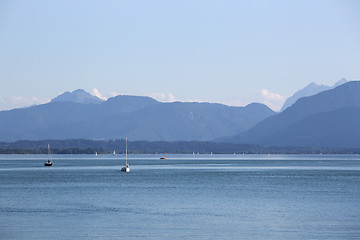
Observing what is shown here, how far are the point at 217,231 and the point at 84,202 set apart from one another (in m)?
29.8

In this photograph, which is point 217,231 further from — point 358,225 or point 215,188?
point 215,188

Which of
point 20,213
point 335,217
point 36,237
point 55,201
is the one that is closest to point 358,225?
point 335,217

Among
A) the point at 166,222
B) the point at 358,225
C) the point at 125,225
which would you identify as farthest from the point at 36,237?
the point at 358,225

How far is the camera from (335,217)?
65688mm

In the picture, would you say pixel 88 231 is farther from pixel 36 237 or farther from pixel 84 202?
pixel 84 202

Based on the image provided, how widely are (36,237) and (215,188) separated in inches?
2249

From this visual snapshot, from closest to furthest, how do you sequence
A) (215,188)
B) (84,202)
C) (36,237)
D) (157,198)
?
(36,237)
(84,202)
(157,198)
(215,188)

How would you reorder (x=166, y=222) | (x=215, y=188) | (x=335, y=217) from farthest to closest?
1. (x=215, y=188)
2. (x=335, y=217)
3. (x=166, y=222)

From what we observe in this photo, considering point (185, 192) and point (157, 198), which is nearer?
point (157, 198)

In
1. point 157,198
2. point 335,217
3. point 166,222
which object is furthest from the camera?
point 157,198

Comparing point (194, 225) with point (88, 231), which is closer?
point (88, 231)

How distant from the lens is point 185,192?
9831 cm

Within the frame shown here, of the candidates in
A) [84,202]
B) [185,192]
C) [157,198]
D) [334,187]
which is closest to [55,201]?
[84,202]

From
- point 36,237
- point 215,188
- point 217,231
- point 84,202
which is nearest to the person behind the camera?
point 36,237
